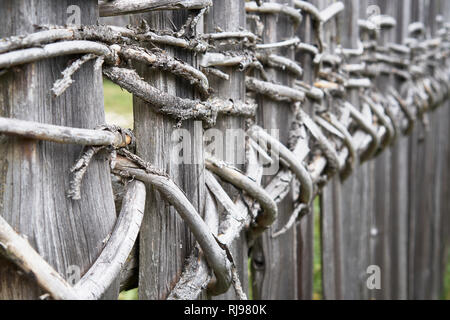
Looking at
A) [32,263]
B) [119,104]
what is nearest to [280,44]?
[32,263]

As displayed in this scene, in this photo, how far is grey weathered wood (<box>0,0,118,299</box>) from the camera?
2.46 feet

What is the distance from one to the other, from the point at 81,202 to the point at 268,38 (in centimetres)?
74

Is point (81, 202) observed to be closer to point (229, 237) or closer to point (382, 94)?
point (229, 237)

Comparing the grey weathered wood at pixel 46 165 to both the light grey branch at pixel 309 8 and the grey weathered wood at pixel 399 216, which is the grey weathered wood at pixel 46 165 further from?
the grey weathered wood at pixel 399 216

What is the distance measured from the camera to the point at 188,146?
1071 millimetres

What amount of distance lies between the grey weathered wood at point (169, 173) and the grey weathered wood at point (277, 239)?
1.28ft

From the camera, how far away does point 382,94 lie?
242 cm

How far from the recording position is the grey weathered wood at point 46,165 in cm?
75

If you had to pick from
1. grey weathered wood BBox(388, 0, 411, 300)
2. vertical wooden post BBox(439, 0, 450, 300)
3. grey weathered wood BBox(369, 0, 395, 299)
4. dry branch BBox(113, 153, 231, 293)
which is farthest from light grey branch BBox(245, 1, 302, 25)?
vertical wooden post BBox(439, 0, 450, 300)

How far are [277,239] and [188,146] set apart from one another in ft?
2.00

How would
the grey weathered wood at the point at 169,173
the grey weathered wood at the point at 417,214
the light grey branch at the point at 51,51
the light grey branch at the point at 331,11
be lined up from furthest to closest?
the grey weathered wood at the point at 417,214, the light grey branch at the point at 331,11, the grey weathered wood at the point at 169,173, the light grey branch at the point at 51,51

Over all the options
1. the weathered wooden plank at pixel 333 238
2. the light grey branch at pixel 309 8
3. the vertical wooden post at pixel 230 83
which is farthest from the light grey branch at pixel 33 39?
the weathered wooden plank at pixel 333 238

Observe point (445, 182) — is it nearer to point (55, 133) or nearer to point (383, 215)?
point (383, 215)
